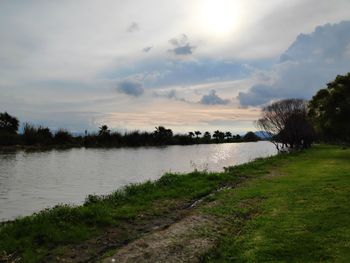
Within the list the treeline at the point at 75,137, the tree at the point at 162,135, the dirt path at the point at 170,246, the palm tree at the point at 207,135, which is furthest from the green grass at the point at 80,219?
the palm tree at the point at 207,135

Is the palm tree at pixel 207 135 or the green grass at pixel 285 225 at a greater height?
the palm tree at pixel 207 135

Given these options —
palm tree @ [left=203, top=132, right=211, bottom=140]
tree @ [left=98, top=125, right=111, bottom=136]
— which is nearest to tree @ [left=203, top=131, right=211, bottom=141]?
palm tree @ [left=203, top=132, right=211, bottom=140]

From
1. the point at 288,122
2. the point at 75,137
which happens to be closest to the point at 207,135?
the point at 75,137

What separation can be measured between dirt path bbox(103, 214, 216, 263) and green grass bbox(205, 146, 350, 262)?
18.8 inches

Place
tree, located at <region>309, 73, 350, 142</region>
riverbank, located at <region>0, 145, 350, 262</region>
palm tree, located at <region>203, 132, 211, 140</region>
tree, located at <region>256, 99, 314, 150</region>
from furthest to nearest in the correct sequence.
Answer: palm tree, located at <region>203, 132, 211, 140</region> < tree, located at <region>256, 99, 314, 150</region> < tree, located at <region>309, 73, 350, 142</region> < riverbank, located at <region>0, 145, 350, 262</region>

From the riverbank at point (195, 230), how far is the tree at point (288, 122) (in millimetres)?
47168

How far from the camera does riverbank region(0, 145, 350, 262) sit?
8.98 m

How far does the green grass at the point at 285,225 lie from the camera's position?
8.54 m

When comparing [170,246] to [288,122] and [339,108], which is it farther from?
[288,122]

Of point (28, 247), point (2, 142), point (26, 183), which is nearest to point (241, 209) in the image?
point (28, 247)

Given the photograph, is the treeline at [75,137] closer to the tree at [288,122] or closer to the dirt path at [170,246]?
the tree at [288,122]

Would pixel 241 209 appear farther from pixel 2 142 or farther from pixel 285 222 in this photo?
pixel 2 142

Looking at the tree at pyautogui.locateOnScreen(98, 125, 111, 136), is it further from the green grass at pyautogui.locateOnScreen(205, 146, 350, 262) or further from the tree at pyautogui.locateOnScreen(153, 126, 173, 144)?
the green grass at pyautogui.locateOnScreen(205, 146, 350, 262)

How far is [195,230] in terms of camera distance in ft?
36.6
